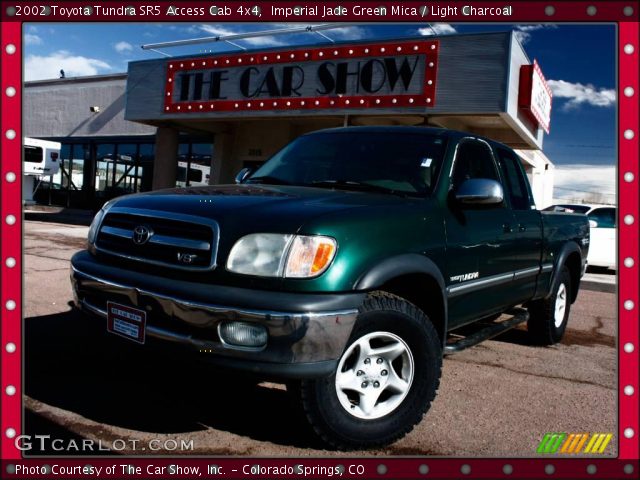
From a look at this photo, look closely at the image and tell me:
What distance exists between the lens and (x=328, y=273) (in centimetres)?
248

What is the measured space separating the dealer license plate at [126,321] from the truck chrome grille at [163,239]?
10.4 inches

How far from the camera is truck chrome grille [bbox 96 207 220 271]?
2.62 meters

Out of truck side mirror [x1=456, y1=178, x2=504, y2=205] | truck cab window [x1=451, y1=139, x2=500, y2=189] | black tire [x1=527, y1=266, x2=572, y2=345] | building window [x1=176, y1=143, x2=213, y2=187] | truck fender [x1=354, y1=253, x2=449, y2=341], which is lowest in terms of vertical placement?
black tire [x1=527, y1=266, x2=572, y2=345]

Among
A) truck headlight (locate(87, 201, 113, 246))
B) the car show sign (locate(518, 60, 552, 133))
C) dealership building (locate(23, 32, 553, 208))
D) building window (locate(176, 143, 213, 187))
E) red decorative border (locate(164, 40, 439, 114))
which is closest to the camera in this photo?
truck headlight (locate(87, 201, 113, 246))

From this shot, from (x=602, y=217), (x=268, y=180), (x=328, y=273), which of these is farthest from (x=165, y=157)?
(x=328, y=273)

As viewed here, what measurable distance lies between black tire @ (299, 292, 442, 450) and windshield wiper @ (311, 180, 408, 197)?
2.63 feet

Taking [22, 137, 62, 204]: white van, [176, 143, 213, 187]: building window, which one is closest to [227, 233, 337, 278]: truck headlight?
[176, 143, 213, 187]: building window

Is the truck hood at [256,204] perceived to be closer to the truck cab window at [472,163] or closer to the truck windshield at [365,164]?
the truck windshield at [365,164]

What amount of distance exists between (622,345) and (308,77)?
12.0 metres

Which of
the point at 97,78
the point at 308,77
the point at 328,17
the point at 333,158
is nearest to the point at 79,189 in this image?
the point at 97,78

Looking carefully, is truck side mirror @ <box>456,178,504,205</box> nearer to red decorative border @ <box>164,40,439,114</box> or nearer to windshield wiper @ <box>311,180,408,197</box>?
windshield wiper @ <box>311,180,408,197</box>

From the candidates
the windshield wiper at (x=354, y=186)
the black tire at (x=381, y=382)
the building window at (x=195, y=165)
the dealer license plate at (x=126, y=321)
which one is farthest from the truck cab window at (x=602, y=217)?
the building window at (x=195, y=165)

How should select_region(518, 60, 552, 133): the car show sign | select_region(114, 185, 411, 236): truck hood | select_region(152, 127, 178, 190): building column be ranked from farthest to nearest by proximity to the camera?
1. select_region(152, 127, 178, 190): building column
2. select_region(518, 60, 552, 133): the car show sign
3. select_region(114, 185, 411, 236): truck hood
